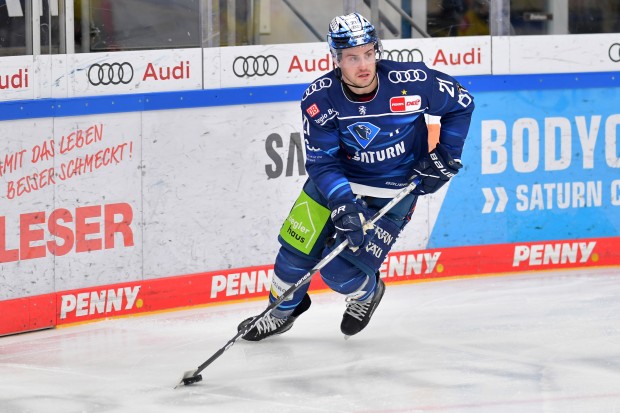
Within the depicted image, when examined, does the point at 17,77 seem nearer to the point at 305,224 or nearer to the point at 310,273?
the point at 305,224

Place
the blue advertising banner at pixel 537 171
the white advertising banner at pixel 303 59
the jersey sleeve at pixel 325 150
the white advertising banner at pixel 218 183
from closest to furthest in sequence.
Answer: the jersey sleeve at pixel 325 150, the white advertising banner at pixel 218 183, the white advertising banner at pixel 303 59, the blue advertising banner at pixel 537 171

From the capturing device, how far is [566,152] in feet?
21.3

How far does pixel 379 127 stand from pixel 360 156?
15 cm

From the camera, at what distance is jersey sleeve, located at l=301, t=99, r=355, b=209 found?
4.62m

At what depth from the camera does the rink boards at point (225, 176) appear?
17.4 ft

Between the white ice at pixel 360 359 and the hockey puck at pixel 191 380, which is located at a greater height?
the hockey puck at pixel 191 380

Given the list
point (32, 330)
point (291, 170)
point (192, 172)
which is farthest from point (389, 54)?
point (32, 330)

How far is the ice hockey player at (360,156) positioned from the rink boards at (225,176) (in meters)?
0.89

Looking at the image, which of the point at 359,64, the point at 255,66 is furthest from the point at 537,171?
the point at 359,64

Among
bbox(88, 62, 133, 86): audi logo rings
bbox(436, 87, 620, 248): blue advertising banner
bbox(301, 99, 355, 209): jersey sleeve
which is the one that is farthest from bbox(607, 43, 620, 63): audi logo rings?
bbox(88, 62, 133, 86): audi logo rings

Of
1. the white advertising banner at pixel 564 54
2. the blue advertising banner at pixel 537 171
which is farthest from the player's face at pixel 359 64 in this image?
the white advertising banner at pixel 564 54

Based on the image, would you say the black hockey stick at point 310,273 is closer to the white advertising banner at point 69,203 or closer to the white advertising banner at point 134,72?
the white advertising banner at point 69,203

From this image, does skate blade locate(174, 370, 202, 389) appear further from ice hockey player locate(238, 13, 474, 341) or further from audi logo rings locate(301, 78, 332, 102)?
audi logo rings locate(301, 78, 332, 102)

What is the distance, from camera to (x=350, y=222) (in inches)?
180
